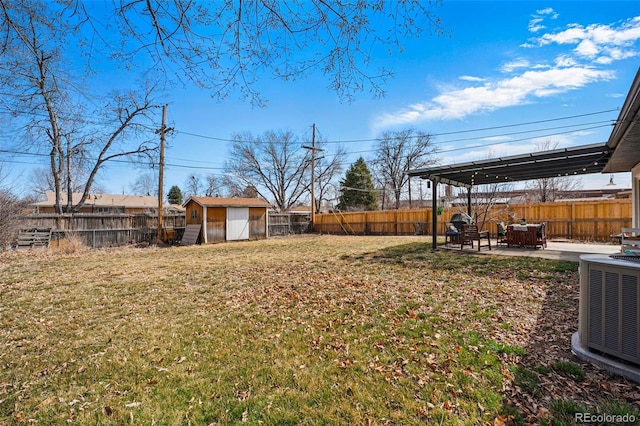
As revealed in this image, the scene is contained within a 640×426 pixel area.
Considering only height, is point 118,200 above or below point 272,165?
below

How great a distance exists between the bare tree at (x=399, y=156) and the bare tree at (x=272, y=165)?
803 cm

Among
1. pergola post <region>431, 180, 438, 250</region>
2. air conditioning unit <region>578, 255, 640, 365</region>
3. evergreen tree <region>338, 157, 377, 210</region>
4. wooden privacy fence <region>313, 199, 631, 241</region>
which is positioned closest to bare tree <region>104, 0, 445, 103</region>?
air conditioning unit <region>578, 255, 640, 365</region>

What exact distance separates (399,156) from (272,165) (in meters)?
13.8

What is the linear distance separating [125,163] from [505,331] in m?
19.2

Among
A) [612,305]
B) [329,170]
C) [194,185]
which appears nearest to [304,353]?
[612,305]

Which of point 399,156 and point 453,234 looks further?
point 399,156

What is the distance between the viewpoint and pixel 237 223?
17125mm

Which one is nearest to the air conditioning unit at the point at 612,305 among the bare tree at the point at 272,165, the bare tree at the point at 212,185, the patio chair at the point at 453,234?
the patio chair at the point at 453,234

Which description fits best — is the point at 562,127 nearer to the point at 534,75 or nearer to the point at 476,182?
the point at 476,182

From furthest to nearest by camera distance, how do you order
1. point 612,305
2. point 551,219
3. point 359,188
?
1. point 359,188
2. point 551,219
3. point 612,305

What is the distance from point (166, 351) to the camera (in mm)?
3119

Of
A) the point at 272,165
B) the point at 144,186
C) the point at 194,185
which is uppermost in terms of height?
the point at 272,165

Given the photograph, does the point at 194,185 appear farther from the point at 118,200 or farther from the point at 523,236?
the point at 523,236

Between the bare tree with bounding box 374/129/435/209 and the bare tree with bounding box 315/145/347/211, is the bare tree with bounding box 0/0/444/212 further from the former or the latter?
the bare tree with bounding box 315/145/347/211
